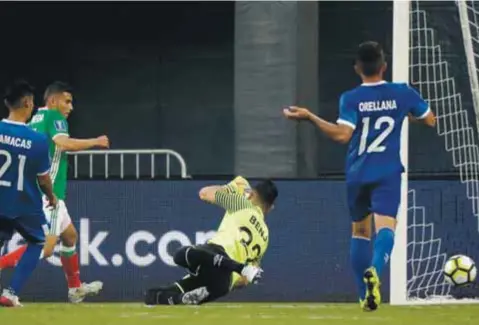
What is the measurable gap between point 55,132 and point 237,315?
3.04 meters

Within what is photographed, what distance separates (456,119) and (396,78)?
4078 mm

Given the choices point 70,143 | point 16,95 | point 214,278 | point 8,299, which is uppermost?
point 16,95

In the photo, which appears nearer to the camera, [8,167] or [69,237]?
[8,167]

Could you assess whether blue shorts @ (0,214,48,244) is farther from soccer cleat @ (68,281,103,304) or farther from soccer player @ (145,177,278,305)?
soccer cleat @ (68,281,103,304)

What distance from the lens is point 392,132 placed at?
11008 mm

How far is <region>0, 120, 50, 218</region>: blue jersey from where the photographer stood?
12109mm

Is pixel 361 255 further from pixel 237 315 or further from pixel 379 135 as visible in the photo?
pixel 237 315

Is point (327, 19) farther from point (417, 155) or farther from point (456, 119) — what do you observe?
point (456, 119)

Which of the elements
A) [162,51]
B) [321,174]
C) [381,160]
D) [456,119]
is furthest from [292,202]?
[162,51]

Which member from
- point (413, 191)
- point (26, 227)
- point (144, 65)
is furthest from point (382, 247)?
point (144, 65)

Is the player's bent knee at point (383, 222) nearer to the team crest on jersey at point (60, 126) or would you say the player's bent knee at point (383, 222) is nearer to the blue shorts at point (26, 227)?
the blue shorts at point (26, 227)

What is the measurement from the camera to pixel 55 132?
1361 cm

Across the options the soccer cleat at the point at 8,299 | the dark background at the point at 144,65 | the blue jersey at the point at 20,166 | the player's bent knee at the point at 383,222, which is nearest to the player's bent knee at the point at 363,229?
the player's bent knee at the point at 383,222

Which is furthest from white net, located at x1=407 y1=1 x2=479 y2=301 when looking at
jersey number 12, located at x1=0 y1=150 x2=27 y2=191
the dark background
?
the dark background
